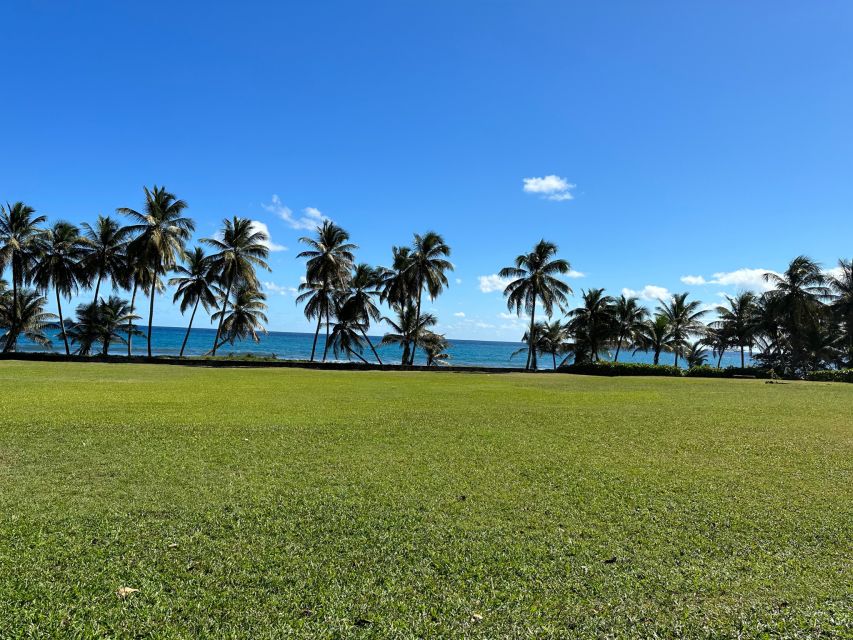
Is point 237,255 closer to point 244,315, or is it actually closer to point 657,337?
point 244,315

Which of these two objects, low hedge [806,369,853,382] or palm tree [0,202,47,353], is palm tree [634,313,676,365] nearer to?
low hedge [806,369,853,382]

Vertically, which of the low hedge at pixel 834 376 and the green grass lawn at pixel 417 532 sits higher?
the low hedge at pixel 834 376

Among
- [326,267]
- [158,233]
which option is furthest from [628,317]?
[158,233]

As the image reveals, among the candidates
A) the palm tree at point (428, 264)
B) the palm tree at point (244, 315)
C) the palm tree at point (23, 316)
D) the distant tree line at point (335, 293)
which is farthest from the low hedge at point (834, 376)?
the palm tree at point (23, 316)

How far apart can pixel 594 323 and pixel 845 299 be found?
16484 mm

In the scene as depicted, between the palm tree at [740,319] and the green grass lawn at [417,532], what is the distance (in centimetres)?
3299

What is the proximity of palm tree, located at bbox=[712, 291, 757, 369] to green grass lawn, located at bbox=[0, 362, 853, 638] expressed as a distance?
33.0 m

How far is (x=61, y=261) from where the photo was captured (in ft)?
103

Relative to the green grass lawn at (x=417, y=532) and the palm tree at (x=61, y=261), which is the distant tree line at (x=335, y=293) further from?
the green grass lawn at (x=417, y=532)

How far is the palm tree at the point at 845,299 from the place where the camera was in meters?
32.0

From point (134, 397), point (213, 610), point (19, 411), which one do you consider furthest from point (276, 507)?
point (134, 397)

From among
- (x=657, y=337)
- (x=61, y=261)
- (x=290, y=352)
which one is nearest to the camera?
(x=61, y=261)

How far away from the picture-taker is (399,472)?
5410mm

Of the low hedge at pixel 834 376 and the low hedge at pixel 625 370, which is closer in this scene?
the low hedge at pixel 834 376
